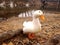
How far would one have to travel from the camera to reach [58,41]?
Answer: 3369 mm

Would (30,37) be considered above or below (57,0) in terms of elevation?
above

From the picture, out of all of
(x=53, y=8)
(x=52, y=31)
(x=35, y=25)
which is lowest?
(x=53, y=8)

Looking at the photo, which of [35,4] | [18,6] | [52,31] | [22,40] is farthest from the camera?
[35,4]

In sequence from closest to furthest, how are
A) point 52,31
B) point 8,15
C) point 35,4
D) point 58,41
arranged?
point 58,41
point 52,31
point 8,15
point 35,4

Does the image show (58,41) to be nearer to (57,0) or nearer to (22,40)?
(22,40)

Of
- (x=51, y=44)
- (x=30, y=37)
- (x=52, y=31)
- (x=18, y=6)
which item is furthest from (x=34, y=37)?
(x=18, y=6)

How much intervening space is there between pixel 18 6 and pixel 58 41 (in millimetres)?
7970

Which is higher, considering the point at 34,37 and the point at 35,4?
the point at 34,37

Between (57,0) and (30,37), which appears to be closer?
(30,37)

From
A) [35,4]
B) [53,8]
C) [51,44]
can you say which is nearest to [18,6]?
[35,4]

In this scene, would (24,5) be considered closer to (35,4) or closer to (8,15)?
(35,4)

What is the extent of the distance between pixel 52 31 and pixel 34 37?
73 cm

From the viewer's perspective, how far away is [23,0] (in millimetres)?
12547

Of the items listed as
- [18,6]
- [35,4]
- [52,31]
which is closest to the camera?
[52,31]
